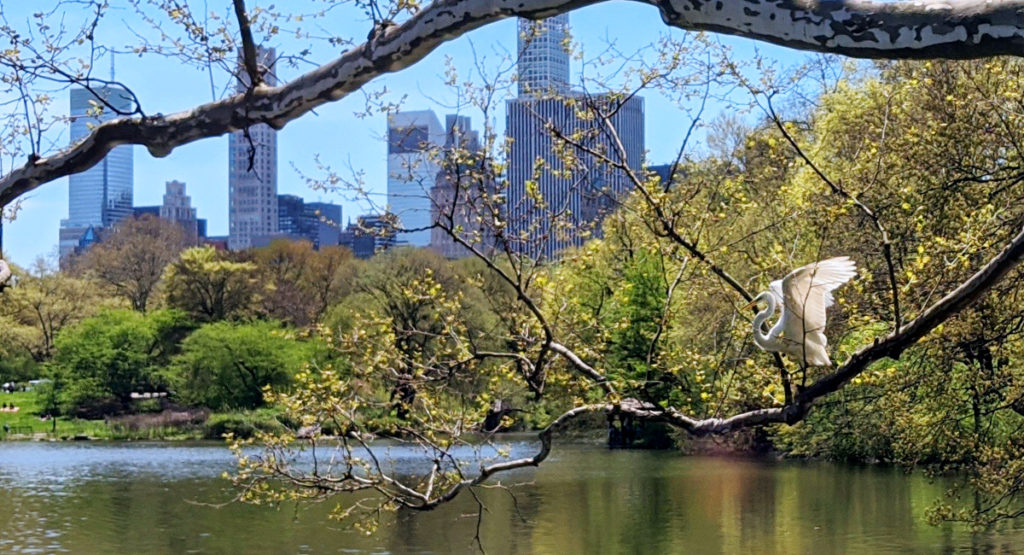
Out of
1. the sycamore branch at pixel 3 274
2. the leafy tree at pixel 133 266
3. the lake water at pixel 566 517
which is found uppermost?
the leafy tree at pixel 133 266

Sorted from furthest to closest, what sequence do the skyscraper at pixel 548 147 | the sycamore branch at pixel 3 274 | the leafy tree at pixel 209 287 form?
the leafy tree at pixel 209 287 < the skyscraper at pixel 548 147 < the sycamore branch at pixel 3 274

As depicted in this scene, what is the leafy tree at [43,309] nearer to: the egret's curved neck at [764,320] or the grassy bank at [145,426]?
the grassy bank at [145,426]

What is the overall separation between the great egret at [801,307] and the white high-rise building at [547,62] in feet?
6.49

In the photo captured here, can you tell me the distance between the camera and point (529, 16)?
4.03m

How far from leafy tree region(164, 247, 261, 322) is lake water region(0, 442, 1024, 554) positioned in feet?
68.3

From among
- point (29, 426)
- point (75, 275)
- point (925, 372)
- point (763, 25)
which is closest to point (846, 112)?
point (925, 372)

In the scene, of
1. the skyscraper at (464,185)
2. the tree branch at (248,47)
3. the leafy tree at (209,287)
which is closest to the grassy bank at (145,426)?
the leafy tree at (209,287)

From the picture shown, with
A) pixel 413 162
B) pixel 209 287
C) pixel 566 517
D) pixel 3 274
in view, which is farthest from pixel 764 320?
pixel 209 287

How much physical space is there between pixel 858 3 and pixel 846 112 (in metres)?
15.9

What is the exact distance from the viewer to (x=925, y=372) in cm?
1021

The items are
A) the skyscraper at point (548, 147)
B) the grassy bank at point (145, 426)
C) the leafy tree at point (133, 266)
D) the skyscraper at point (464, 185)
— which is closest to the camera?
the skyscraper at point (464, 185)

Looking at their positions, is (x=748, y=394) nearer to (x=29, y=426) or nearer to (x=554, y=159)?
(x=554, y=159)

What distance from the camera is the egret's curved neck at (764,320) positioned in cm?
614

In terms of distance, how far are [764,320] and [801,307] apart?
0.22 m
